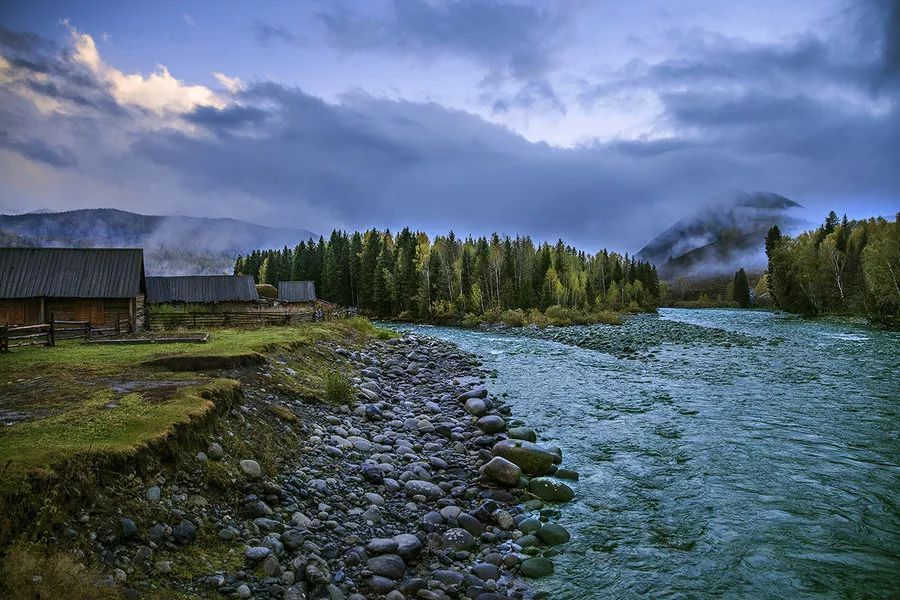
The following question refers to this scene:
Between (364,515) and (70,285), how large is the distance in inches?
1323

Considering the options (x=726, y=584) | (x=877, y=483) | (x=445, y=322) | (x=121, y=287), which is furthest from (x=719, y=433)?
(x=445, y=322)

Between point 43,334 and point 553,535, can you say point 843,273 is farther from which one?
point 43,334

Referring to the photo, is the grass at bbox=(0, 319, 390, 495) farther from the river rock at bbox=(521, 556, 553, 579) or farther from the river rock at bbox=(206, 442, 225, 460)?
the river rock at bbox=(521, 556, 553, 579)

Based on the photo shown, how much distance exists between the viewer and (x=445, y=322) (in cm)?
8044

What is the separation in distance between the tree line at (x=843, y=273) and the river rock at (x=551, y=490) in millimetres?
57097

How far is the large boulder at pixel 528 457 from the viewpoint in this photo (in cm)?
1117

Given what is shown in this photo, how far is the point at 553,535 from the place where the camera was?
8.23 metres

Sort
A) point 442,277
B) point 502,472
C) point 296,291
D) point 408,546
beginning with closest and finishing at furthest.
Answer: point 408,546 < point 502,472 < point 296,291 < point 442,277

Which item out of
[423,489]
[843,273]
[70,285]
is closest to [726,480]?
[423,489]

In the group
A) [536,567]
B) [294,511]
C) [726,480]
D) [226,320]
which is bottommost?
[536,567]

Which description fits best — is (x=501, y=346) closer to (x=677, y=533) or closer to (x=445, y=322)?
(x=677, y=533)

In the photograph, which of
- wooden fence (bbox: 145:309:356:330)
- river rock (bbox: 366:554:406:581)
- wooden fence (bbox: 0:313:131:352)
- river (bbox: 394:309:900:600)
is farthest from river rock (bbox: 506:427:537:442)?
wooden fence (bbox: 145:309:356:330)

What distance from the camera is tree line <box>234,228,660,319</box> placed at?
282ft

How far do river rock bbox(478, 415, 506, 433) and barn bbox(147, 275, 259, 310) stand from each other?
1985 inches
